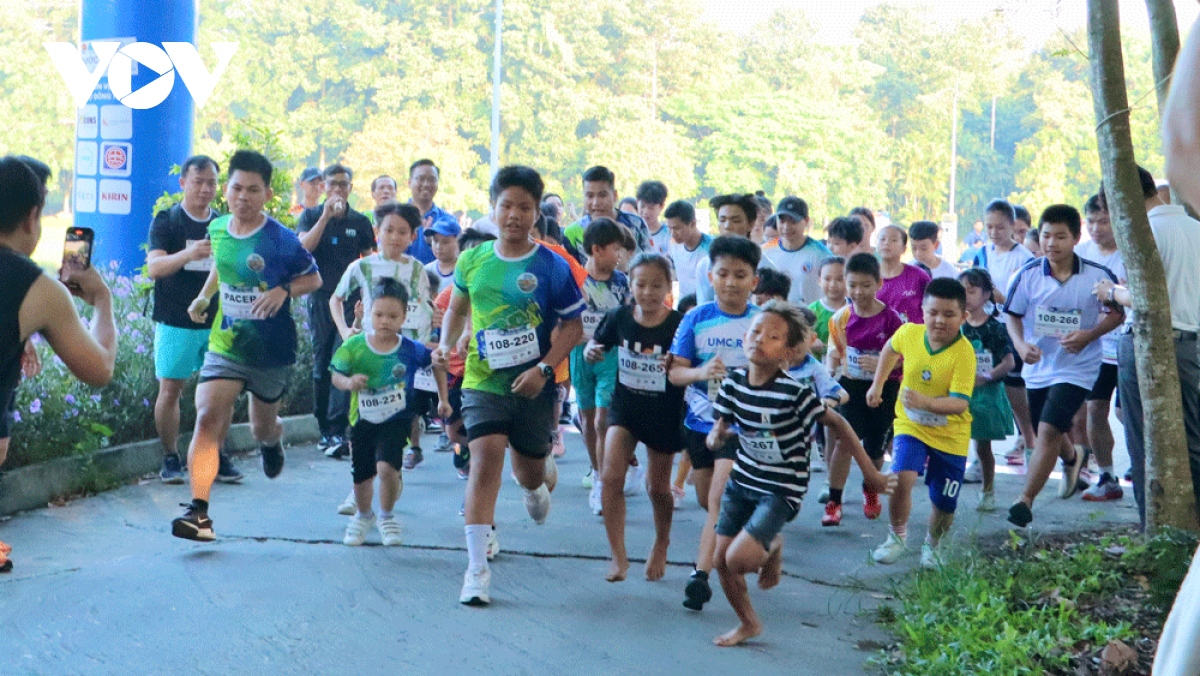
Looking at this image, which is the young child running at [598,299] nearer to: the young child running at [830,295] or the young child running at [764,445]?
the young child running at [830,295]

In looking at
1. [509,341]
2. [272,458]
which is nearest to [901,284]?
[509,341]

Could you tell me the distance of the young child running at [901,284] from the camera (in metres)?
9.25

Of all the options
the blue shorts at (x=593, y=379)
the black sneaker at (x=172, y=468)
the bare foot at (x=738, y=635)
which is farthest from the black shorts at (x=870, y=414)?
the black sneaker at (x=172, y=468)

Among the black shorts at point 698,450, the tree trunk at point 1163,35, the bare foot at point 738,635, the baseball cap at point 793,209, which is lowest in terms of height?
the bare foot at point 738,635

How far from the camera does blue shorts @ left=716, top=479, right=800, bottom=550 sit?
208 inches

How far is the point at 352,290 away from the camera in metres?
8.88

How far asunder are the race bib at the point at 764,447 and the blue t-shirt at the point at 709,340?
600 mm

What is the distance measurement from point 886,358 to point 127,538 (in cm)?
418

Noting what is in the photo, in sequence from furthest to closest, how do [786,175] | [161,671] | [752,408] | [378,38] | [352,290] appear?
[786,175]
[378,38]
[352,290]
[752,408]
[161,671]

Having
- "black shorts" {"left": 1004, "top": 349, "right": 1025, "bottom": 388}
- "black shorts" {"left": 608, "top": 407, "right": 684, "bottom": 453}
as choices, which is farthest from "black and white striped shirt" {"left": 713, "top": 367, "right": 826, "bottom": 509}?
"black shorts" {"left": 1004, "top": 349, "right": 1025, "bottom": 388}

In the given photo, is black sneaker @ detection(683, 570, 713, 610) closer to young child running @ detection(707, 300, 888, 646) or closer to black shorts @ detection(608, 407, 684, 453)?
young child running @ detection(707, 300, 888, 646)

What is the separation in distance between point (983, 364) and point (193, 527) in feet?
16.6

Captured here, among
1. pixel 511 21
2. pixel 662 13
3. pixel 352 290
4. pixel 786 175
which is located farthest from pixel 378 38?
pixel 352 290

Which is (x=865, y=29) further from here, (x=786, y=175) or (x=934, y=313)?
(x=934, y=313)
